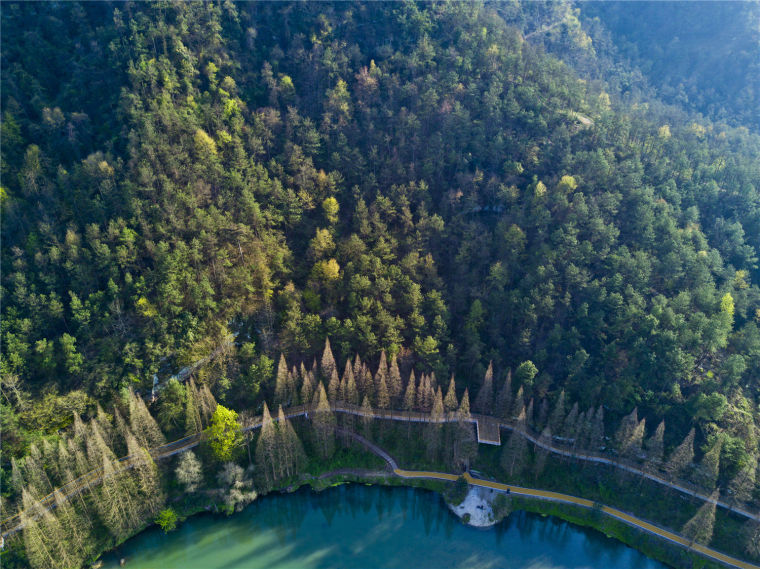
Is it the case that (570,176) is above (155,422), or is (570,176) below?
above

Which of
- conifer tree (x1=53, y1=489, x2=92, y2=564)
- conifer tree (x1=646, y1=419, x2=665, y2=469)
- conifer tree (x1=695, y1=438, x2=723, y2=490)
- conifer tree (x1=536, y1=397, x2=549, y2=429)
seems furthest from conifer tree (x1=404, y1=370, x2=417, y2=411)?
conifer tree (x1=53, y1=489, x2=92, y2=564)

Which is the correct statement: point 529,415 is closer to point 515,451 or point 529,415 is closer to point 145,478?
point 515,451

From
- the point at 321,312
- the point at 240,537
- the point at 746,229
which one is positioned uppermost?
the point at 746,229

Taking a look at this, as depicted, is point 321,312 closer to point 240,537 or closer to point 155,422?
point 155,422

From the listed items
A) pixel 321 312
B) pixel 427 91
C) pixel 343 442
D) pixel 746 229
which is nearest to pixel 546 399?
pixel 343 442

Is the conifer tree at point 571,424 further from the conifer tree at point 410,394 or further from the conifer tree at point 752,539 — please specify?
the conifer tree at point 752,539

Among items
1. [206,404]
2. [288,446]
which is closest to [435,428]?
[288,446]

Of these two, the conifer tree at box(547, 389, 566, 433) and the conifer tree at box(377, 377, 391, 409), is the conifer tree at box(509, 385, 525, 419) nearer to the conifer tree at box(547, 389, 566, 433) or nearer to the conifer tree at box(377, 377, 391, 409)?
the conifer tree at box(547, 389, 566, 433)
